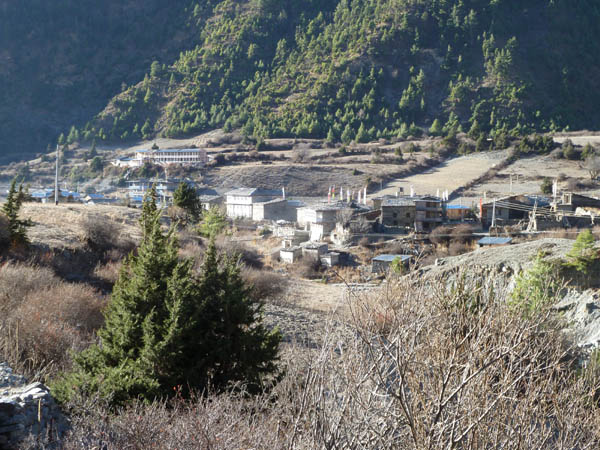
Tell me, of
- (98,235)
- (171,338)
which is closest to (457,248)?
(98,235)

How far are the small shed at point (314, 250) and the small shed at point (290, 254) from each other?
0.90 feet

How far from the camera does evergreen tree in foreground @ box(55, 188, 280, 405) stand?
6.98m

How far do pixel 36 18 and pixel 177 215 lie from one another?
120629 mm

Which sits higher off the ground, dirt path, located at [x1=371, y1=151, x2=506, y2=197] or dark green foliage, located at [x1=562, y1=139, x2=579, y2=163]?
dark green foliage, located at [x1=562, y1=139, x2=579, y2=163]

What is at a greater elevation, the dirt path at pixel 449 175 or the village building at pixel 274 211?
the dirt path at pixel 449 175

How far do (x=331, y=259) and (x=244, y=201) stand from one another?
58.0 feet

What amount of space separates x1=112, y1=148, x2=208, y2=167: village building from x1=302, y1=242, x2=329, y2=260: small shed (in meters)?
35.4

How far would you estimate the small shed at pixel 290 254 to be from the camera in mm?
28734

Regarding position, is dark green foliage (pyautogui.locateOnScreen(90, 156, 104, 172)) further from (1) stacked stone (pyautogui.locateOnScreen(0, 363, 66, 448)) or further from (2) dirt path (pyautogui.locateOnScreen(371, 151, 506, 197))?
(1) stacked stone (pyautogui.locateOnScreen(0, 363, 66, 448))

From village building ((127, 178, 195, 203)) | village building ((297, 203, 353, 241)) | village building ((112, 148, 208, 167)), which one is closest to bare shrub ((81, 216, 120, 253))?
village building ((297, 203, 353, 241))

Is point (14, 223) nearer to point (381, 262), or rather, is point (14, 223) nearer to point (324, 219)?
point (381, 262)

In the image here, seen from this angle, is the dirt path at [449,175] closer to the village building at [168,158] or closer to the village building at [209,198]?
the village building at [209,198]

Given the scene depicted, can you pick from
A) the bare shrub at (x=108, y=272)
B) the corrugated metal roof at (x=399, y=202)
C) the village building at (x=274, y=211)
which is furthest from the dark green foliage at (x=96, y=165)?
the bare shrub at (x=108, y=272)

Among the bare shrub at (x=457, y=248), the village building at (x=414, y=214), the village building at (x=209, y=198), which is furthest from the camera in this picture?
the village building at (x=209, y=198)
